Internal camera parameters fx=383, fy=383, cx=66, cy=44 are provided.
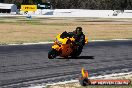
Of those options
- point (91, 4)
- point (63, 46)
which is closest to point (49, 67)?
point (63, 46)

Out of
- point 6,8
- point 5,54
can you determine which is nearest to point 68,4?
point 6,8

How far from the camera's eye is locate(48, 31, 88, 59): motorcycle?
51.3 ft

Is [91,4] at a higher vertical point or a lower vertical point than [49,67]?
lower

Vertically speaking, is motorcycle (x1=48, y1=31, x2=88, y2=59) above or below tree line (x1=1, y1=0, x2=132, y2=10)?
above

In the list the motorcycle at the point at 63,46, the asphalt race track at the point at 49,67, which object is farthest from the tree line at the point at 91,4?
the motorcycle at the point at 63,46

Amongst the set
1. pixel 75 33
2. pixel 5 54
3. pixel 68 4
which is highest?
pixel 75 33

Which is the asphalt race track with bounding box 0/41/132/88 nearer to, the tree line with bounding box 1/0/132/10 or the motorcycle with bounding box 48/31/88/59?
the motorcycle with bounding box 48/31/88/59

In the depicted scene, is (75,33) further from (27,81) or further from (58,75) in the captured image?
(27,81)

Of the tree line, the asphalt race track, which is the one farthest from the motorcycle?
the tree line

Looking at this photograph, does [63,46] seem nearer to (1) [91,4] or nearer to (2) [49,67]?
(2) [49,67]

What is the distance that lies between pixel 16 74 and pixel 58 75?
1.30m

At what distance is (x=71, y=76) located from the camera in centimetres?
1190

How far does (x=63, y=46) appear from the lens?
15703 millimetres

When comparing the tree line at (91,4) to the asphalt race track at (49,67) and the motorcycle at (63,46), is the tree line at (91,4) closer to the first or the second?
the asphalt race track at (49,67)
